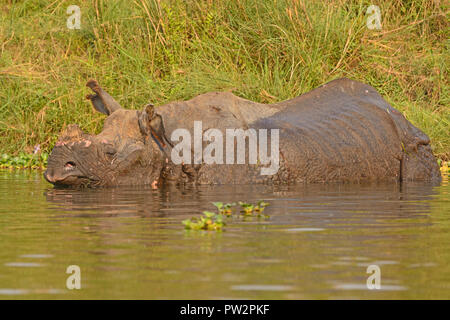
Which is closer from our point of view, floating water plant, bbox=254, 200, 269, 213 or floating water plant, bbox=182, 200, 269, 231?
floating water plant, bbox=182, 200, 269, 231

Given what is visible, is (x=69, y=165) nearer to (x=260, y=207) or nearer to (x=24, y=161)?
(x=260, y=207)

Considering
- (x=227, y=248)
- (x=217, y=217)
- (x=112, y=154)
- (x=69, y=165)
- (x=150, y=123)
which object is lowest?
(x=227, y=248)

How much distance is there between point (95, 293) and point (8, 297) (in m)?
0.37

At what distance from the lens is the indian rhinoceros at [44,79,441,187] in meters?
8.94

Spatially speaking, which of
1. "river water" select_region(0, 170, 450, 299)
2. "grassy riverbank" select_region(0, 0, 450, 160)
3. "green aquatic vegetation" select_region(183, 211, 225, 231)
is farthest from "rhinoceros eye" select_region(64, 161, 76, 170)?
"grassy riverbank" select_region(0, 0, 450, 160)

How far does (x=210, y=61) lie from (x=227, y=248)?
27.7 feet

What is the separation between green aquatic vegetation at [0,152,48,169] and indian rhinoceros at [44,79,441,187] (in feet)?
Answer: 9.90

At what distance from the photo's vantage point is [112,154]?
895 cm

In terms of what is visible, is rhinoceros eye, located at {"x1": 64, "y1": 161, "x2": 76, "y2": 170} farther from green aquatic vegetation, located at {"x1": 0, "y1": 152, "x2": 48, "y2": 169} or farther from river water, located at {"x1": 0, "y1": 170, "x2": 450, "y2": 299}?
green aquatic vegetation, located at {"x1": 0, "y1": 152, "x2": 48, "y2": 169}

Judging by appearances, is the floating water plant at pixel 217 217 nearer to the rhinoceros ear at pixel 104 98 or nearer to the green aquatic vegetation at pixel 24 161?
the rhinoceros ear at pixel 104 98

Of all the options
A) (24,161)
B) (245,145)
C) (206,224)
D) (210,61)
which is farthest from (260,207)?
(210,61)

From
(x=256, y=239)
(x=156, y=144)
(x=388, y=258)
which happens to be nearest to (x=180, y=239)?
(x=256, y=239)

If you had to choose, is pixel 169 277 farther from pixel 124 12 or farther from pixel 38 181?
pixel 124 12

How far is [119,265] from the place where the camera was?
182 inches
